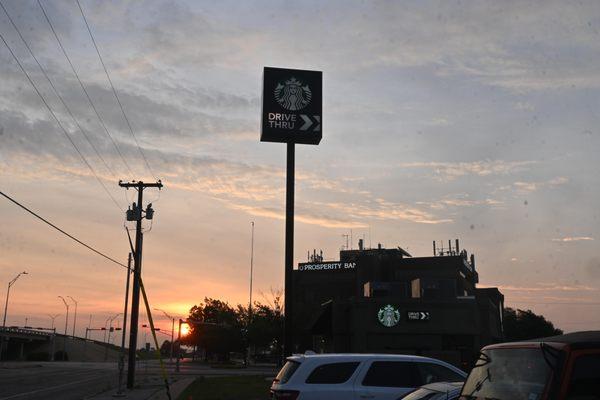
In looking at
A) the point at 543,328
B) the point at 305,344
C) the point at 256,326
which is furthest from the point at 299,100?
the point at 543,328

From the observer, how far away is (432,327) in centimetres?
4431

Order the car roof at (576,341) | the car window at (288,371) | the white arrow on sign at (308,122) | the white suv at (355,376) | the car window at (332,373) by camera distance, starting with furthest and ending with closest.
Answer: the white arrow on sign at (308,122)
the car window at (288,371)
the car window at (332,373)
the white suv at (355,376)
the car roof at (576,341)

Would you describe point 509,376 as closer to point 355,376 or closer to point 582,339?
point 582,339

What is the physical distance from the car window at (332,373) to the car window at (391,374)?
0.31 metres

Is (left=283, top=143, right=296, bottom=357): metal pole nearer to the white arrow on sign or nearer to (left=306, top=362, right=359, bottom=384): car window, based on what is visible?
the white arrow on sign

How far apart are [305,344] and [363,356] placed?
85727 millimetres

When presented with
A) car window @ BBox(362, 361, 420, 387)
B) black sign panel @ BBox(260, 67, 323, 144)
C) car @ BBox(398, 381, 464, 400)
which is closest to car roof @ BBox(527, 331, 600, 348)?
car @ BBox(398, 381, 464, 400)

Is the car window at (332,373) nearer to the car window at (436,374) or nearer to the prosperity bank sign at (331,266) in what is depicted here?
the car window at (436,374)

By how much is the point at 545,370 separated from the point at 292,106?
2423 centimetres

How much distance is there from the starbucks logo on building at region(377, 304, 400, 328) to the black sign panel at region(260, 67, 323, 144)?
2003 cm

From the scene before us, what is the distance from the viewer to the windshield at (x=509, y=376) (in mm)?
4953

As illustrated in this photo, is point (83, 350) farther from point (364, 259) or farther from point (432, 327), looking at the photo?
point (432, 327)

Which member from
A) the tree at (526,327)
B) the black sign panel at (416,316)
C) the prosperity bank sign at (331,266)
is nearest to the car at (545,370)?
the black sign panel at (416,316)

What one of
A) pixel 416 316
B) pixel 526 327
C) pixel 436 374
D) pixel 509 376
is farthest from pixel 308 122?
pixel 526 327
